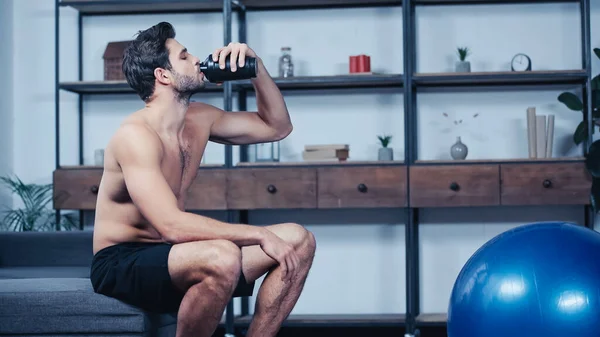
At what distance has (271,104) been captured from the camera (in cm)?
276

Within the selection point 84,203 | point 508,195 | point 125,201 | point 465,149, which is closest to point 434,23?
point 465,149

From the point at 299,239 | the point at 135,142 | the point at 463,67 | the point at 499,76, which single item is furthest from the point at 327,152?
the point at 135,142

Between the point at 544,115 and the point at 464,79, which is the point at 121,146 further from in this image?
the point at 544,115

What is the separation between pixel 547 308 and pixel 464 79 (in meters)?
2.14

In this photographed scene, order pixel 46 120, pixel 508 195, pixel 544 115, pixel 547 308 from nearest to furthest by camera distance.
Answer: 1. pixel 547 308
2. pixel 508 195
3. pixel 544 115
4. pixel 46 120

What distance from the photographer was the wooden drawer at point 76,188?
4168 mm

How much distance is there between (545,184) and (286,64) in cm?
149

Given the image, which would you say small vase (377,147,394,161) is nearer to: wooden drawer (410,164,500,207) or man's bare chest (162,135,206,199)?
wooden drawer (410,164,500,207)

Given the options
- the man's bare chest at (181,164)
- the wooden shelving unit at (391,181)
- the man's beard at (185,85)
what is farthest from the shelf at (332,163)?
the man's beard at (185,85)

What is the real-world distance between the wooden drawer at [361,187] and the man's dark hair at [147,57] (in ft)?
5.37

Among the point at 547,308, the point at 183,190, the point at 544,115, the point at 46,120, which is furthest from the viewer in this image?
the point at 46,120

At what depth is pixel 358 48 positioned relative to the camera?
4535 mm

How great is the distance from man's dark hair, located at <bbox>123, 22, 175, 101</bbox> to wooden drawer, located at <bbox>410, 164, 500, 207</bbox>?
181cm

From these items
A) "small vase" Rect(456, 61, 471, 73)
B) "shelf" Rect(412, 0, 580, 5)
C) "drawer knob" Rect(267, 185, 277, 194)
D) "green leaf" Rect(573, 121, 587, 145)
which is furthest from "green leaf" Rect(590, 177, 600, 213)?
"drawer knob" Rect(267, 185, 277, 194)
